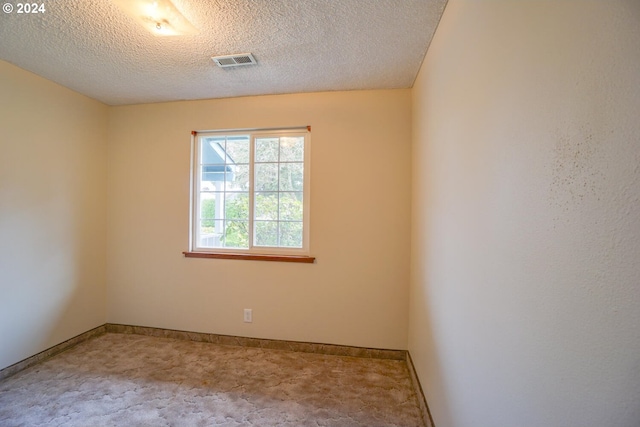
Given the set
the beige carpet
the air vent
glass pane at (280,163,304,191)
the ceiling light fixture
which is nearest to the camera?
the ceiling light fixture

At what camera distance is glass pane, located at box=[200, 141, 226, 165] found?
2.61 metres

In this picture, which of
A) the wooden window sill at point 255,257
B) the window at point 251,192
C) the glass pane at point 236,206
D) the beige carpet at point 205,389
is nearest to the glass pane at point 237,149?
the window at point 251,192

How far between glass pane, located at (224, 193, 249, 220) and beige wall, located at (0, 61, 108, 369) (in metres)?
1.38

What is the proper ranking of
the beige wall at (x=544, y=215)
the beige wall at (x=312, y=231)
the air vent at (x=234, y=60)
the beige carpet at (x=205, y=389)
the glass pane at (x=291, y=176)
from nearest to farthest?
the beige wall at (x=544, y=215) < the beige carpet at (x=205, y=389) < the air vent at (x=234, y=60) < the beige wall at (x=312, y=231) < the glass pane at (x=291, y=176)

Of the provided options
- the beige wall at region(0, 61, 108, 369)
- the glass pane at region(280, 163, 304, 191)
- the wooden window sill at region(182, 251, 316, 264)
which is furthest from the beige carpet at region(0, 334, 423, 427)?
the glass pane at region(280, 163, 304, 191)

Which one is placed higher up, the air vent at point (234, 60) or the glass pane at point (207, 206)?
the air vent at point (234, 60)

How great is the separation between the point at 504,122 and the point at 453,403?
1.23 meters

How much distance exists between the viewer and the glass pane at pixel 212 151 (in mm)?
2612

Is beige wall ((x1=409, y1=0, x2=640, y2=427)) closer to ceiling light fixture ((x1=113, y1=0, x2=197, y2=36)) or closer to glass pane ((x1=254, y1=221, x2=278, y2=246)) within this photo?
ceiling light fixture ((x1=113, y1=0, x2=197, y2=36))

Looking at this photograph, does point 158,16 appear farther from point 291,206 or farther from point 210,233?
point 210,233

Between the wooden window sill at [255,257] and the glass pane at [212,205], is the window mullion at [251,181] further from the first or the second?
the glass pane at [212,205]

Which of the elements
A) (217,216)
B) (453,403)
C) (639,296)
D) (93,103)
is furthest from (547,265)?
(93,103)

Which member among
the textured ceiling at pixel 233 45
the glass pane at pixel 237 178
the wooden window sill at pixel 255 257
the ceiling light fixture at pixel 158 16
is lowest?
the wooden window sill at pixel 255 257

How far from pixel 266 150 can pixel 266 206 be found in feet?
1.88
